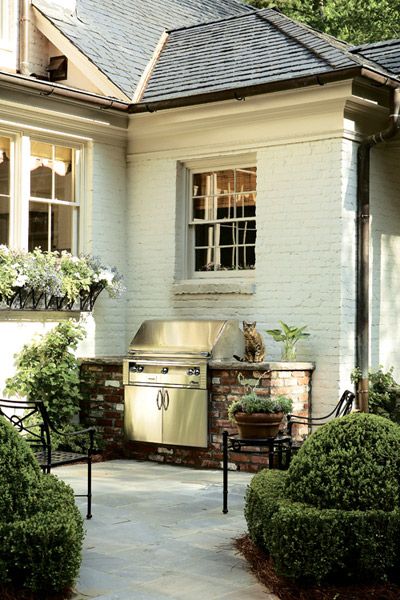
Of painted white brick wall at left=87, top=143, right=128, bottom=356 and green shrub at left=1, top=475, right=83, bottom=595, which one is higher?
painted white brick wall at left=87, top=143, right=128, bottom=356

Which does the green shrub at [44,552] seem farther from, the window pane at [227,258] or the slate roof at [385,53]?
the slate roof at [385,53]

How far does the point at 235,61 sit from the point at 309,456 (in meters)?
6.90

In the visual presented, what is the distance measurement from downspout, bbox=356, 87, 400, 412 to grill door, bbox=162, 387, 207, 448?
166 cm

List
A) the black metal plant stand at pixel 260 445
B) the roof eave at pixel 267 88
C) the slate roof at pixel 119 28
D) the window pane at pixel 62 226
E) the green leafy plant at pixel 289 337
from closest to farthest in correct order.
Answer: the black metal plant stand at pixel 260 445
the roof eave at pixel 267 88
the green leafy plant at pixel 289 337
the window pane at pixel 62 226
the slate roof at pixel 119 28

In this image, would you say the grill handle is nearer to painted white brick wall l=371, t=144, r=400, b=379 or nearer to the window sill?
the window sill

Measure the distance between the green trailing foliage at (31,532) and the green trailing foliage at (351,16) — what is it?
1692 centimetres

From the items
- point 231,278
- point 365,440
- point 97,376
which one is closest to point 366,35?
point 231,278

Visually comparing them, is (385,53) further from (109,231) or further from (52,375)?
(52,375)

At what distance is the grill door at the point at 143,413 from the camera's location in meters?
9.95

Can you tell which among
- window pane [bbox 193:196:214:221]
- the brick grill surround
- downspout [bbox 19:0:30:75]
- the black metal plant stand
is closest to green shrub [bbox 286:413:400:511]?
the black metal plant stand

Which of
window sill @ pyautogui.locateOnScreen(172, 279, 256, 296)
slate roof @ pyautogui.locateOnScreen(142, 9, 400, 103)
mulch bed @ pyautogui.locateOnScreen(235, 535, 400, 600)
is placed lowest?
mulch bed @ pyautogui.locateOnScreen(235, 535, 400, 600)

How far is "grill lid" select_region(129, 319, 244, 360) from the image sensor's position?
9836 mm

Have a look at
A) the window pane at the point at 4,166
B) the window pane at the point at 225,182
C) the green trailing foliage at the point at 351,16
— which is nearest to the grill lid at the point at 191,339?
the window pane at the point at 225,182

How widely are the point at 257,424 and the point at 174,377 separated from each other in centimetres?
208
